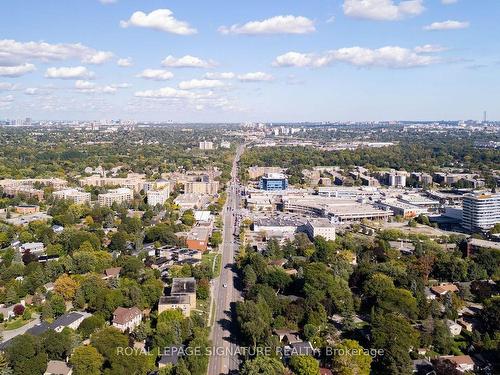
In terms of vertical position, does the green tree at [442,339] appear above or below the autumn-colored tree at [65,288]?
below

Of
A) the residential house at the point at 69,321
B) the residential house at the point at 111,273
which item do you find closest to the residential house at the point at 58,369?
the residential house at the point at 69,321

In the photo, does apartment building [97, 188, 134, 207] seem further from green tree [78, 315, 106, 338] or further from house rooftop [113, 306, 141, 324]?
green tree [78, 315, 106, 338]

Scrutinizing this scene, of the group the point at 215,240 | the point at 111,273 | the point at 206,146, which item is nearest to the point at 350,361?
the point at 111,273

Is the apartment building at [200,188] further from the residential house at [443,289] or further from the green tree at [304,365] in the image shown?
the green tree at [304,365]

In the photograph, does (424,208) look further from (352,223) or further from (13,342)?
(13,342)

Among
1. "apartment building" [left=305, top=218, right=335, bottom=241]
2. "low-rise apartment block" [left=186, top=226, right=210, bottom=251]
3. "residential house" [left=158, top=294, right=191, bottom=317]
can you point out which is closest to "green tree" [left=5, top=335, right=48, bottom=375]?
"residential house" [left=158, top=294, right=191, bottom=317]

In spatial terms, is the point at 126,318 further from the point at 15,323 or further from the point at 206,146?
the point at 206,146
